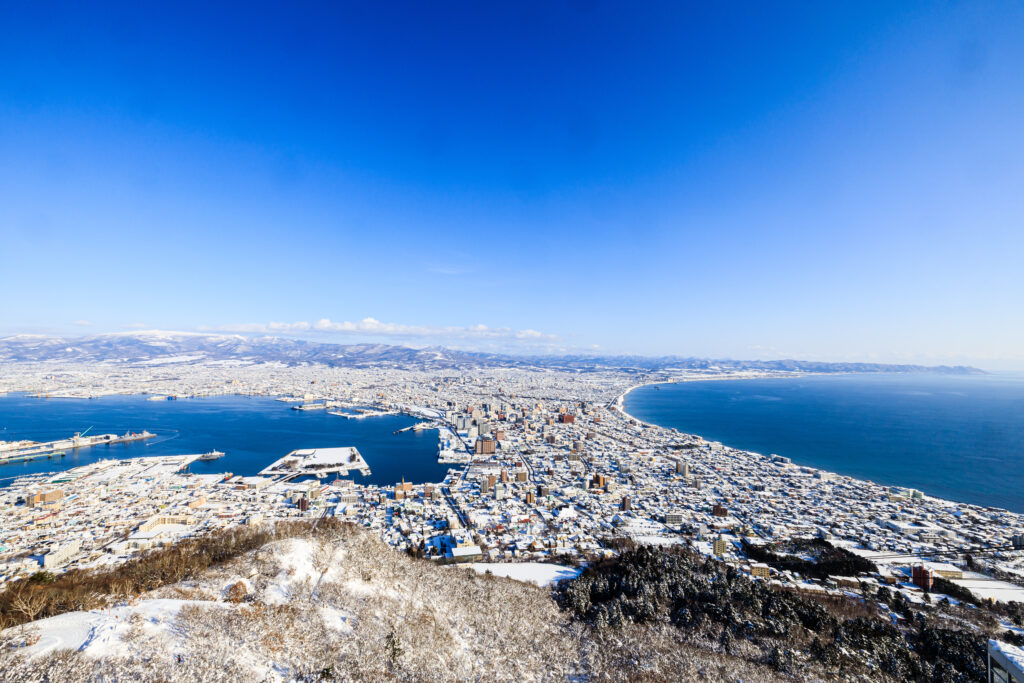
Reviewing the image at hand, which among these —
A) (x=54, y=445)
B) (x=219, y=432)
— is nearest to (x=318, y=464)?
(x=219, y=432)

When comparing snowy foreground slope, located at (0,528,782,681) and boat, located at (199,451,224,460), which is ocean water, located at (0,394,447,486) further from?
A: snowy foreground slope, located at (0,528,782,681)

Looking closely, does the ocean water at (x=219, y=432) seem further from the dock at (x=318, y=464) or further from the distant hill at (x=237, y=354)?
the distant hill at (x=237, y=354)

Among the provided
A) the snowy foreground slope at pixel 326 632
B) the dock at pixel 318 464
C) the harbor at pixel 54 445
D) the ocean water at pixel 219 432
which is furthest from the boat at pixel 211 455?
the snowy foreground slope at pixel 326 632

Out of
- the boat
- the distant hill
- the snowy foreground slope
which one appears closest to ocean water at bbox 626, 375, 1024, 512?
the snowy foreground slope

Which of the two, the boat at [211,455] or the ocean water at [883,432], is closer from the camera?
the ocean water at [883,432]

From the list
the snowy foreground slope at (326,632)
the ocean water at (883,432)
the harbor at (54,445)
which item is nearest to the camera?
the snowy foreground slope at (326,632)

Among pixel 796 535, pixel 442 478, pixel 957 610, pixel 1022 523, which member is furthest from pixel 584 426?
pixel 957 610
